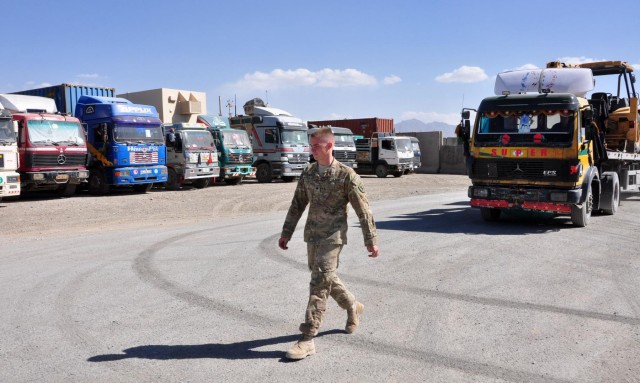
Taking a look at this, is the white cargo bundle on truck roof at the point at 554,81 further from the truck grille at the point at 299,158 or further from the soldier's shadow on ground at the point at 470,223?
the truck grille at the point at 299,158

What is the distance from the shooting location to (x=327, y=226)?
15.0 ft

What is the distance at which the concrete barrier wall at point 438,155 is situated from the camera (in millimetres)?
37500

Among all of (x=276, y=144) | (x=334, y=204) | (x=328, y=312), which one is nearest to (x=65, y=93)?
(x=276, y=144)

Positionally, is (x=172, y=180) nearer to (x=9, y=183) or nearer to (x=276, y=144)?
(x=276, y=144)

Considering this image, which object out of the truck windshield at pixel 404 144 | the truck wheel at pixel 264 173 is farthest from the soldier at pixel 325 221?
the truck windshield at pixel 404 144

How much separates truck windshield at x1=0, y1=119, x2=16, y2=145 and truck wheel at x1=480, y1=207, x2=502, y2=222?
12.7 m

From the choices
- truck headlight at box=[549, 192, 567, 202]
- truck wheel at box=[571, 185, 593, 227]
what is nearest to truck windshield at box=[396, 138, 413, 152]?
truck wheel at box=[571, 185, 593, 227]

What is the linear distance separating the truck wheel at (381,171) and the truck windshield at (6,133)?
19473 millimetres

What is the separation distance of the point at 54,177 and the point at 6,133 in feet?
6.45

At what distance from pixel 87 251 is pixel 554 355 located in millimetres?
7352

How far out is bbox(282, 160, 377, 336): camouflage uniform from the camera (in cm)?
450

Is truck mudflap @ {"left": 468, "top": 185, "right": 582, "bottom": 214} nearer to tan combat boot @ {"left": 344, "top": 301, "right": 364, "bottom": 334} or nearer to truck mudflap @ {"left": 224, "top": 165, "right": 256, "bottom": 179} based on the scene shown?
tan combat boot @ {"left": 344, "top": 301, "right": 364, "bottom": 334}

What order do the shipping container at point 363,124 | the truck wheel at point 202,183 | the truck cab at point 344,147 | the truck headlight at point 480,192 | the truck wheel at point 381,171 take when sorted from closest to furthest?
the truck headlight at point 480,192
the truck wheel at point 202,183
the truck cab at point 344,147
the truck wheel at point 381,171
the shipping container at point 363,124

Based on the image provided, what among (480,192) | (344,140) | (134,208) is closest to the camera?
(480,192)
